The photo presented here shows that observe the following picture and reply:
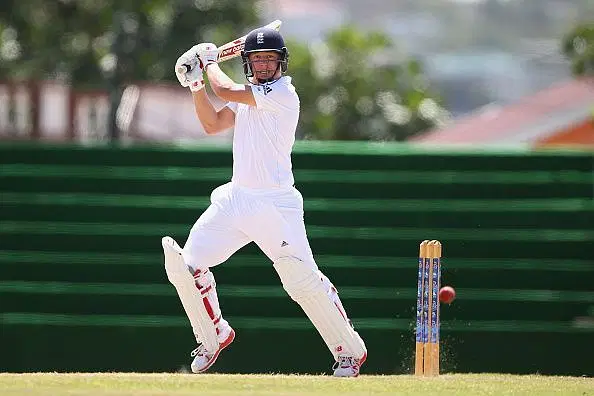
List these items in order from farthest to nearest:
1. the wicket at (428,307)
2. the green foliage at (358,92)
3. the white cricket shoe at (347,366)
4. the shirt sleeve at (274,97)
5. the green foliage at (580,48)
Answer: the green foliage at (358,92), the green foliage at (580,48), the wicket at (428,307), the white cricket shoe at (347,366), the shirt sleeve at (274,97)

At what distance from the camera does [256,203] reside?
8.96 metres

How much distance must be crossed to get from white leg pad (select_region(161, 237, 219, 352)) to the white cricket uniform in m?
0.10

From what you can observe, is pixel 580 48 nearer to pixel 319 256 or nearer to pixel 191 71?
pixel 319 256

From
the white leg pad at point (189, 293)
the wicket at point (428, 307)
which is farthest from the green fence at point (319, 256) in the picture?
the white leg pad at point (189, 293)

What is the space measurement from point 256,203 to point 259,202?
17 mm

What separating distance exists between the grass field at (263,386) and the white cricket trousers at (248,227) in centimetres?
66

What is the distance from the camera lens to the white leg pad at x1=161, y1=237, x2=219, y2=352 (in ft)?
29.1

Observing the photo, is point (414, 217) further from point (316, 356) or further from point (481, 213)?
point (316, 356)

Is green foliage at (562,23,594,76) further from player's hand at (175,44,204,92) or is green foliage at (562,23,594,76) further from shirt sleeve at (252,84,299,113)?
player's hand at (175,44,204,92)

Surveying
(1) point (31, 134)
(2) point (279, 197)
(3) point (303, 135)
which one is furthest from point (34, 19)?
(2) point (279, 197)

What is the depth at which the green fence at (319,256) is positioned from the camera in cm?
1188

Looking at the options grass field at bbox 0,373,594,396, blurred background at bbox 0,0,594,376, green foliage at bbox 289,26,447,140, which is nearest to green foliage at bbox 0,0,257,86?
green foliage at bbox 289,26,447,140

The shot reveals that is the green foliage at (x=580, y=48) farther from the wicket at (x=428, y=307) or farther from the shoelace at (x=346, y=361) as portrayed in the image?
the shoelace at (x=346, y=361)

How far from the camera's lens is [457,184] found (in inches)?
477
